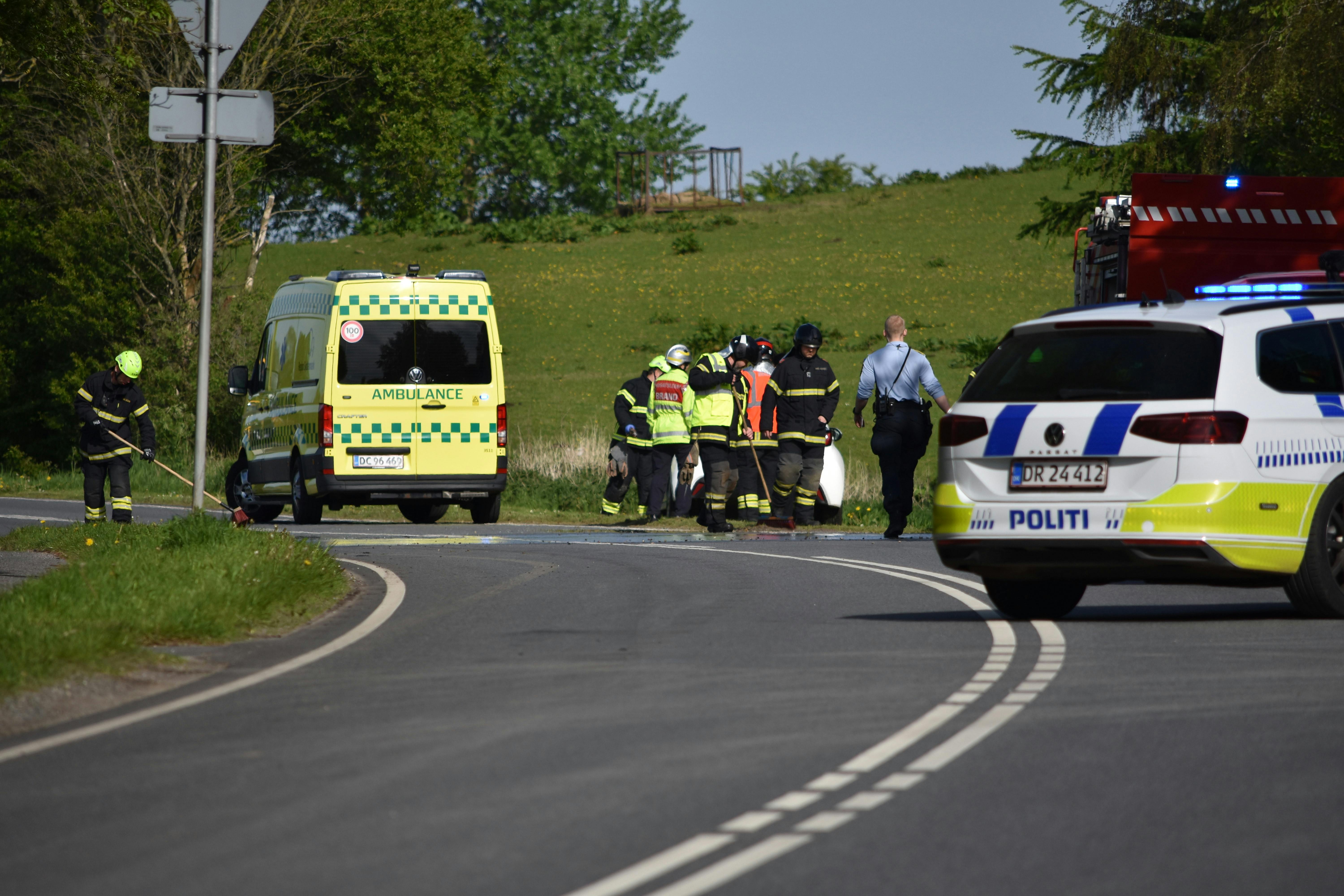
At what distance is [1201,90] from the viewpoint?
26.2 m

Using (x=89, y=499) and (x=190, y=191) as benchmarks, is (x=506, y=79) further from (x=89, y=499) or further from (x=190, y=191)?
(x=89, y=499)

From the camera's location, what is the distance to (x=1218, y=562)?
10.2 meters

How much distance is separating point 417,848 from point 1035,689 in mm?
3618

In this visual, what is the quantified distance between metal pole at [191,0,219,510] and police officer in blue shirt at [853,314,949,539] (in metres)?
5.95

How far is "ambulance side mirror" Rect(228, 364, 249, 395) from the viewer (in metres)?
21.5

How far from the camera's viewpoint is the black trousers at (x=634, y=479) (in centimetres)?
2120

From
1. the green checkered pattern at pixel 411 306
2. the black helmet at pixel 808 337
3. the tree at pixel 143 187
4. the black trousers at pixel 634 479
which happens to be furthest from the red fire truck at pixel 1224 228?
the tree at pixel 143 187

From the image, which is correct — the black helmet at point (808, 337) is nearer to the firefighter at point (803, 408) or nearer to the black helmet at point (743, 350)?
the firefighter at point (803, 408)

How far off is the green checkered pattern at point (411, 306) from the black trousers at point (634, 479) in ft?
8.08

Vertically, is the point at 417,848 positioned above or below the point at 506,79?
below

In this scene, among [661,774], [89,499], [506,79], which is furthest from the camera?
[506,79]

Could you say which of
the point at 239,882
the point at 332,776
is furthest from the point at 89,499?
the point at 239,882

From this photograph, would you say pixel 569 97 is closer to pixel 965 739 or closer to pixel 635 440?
pixel 635 440

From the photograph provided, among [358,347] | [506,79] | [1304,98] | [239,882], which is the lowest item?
[239,882]
